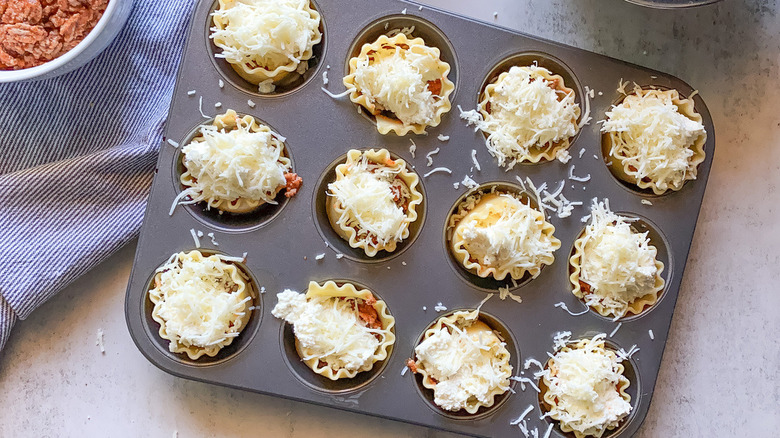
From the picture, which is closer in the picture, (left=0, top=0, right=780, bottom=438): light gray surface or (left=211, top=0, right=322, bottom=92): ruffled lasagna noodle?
(left=211, top=0, right=322, bottom=92): ruffled lasagna noodle

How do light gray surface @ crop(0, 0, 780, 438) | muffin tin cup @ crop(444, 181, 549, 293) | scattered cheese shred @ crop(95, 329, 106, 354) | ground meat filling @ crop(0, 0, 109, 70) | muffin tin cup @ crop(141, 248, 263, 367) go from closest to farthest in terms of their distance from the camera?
ground meat filling @ crop(0, 0, 109, 70)
muffin tin cup @ crop(141, 248, 263, 367)
muffin tin cup @ crop(444, 181, 549, 293)
scattered cheese shred @ crop(95, 329, 106, 354)
light gray surface @ crop(0, 0, 780, 438)

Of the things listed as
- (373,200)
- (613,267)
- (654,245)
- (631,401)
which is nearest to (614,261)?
(613,267)

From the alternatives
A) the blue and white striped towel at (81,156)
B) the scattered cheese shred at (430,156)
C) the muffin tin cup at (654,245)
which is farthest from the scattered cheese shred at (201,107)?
the muffin tin cup at (654,245)

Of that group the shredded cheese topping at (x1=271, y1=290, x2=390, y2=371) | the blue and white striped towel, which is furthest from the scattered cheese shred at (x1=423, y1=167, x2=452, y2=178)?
the blue and white striped towel

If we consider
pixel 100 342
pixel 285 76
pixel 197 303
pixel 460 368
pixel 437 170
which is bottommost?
pixel 100 342

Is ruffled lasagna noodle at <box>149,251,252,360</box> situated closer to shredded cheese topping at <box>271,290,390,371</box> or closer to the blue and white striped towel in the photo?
shredded cheese topping at <box>271,290,390,371</box>

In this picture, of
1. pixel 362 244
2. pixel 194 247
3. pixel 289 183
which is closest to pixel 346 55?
pixel 289 183

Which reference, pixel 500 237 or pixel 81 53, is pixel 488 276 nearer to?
pixel 500 237
